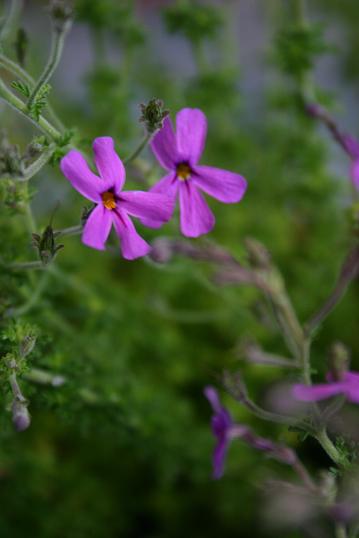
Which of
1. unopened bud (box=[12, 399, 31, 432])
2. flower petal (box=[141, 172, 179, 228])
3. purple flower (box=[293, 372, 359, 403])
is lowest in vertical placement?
unopened bud (box=[12, 399, 31, 432])

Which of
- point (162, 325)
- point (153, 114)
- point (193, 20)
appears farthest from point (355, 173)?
point (162, 325)

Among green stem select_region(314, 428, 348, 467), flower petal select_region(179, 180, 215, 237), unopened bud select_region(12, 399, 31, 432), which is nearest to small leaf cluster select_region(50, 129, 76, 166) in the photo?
flower petal select_region(179, 180, 215, 237)

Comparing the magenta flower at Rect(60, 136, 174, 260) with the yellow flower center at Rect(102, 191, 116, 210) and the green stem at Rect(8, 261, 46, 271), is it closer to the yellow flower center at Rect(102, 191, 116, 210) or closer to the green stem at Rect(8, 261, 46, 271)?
the yellow flower center at Rect(102, 191, 116, 210)

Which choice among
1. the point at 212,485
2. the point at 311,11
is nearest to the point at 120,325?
the point at 212,485

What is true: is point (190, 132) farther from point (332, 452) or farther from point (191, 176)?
point (332, 452)

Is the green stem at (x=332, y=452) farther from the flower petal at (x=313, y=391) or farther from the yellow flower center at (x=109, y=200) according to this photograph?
the yellow flower center at (x=109, y=200)

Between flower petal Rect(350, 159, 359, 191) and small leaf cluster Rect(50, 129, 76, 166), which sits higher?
small leaf cluster Rect(50, 129, 76, 166)

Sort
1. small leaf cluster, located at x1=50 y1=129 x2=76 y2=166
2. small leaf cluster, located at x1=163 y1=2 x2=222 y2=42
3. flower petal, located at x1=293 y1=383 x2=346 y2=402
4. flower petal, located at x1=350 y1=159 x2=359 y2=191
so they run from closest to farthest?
flower petal, located at x1=293 y1=383 x2=346 y2=402
small leaf cluster, located at x1=50 y1=129 x2=76 y2=166
flower petal, located at x1=350 y1=159 x2=359 y2=191
small leaf cluster, located at x1=163 y1=2 x2=222 y2=42

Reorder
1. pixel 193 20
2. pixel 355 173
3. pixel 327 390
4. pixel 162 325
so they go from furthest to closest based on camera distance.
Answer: pixel 162 325, pixel 193 20, pixel 355 173, pixel 327 390
